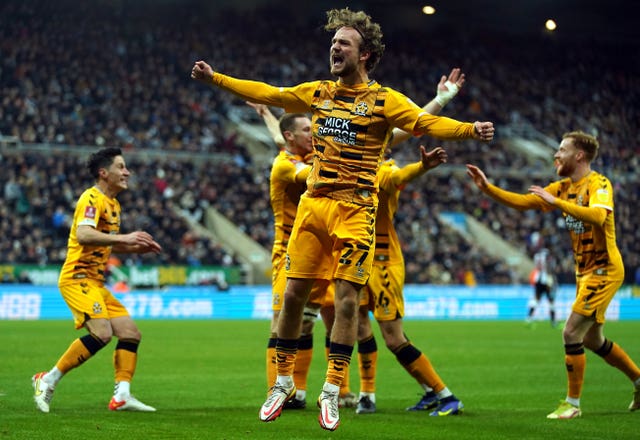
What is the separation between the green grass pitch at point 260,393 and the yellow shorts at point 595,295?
102cm

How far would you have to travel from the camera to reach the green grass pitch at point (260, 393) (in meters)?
8.07

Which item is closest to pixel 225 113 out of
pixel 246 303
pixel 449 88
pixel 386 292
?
pixel 246 303

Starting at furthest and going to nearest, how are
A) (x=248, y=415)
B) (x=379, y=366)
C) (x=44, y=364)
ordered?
(x=379, y=366), (x=44, y=364), (x=248, y=415)

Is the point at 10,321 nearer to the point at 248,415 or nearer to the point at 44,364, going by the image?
the point at 44,364

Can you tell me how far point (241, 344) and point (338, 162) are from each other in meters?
12.1

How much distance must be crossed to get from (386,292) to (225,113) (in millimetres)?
33310

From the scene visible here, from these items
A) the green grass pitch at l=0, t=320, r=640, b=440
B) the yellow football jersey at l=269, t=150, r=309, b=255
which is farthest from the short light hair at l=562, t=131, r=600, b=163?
the yellow football jersey at l=269, t=150, r=309, b=255

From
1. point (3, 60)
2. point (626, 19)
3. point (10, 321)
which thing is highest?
point (626, 19)

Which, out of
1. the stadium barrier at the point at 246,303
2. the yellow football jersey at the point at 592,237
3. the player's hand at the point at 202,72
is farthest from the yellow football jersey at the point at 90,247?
the stadium barrier at the point at 246,303

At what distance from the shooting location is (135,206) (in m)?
35.0

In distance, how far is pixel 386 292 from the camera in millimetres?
9703

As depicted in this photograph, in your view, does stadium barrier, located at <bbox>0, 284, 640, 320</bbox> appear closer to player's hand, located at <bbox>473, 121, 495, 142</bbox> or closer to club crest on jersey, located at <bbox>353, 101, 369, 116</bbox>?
club crest on jersey, located at <bbox>353, 101, 369, 116</bbox>

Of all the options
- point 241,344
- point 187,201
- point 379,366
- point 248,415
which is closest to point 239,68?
point 187,201

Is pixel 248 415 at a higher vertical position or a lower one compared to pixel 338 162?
lower
